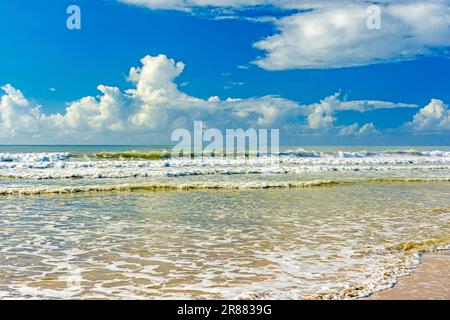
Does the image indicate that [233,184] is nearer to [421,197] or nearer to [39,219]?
[421,197]

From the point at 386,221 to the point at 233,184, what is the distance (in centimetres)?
1132

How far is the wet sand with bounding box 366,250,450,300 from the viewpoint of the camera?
634 centimetres

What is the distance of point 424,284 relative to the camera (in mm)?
6934

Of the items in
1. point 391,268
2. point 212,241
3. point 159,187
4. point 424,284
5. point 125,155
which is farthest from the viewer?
point 125,155

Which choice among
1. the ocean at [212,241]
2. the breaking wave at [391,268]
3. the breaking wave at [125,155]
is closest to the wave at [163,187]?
the ocean at [212,241]

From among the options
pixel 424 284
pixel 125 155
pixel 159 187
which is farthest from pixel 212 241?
pixel 125 155

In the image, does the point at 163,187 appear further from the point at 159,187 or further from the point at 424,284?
the point at 424,284

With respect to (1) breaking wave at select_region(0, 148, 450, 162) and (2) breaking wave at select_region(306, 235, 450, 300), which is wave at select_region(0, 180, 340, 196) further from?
(1) breaking wave at select_region(0, 148, 450, 162)

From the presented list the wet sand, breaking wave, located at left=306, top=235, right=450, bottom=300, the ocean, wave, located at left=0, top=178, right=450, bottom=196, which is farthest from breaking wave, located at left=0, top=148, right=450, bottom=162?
the wet sand

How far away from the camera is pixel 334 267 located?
8.00 m

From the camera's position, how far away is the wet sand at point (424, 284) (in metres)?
6.34

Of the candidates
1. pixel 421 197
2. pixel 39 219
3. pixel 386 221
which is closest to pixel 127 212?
pixel 39 219

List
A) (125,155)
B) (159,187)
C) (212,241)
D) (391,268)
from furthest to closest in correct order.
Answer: (125,155), (159,187), (212,241), (391,268)
